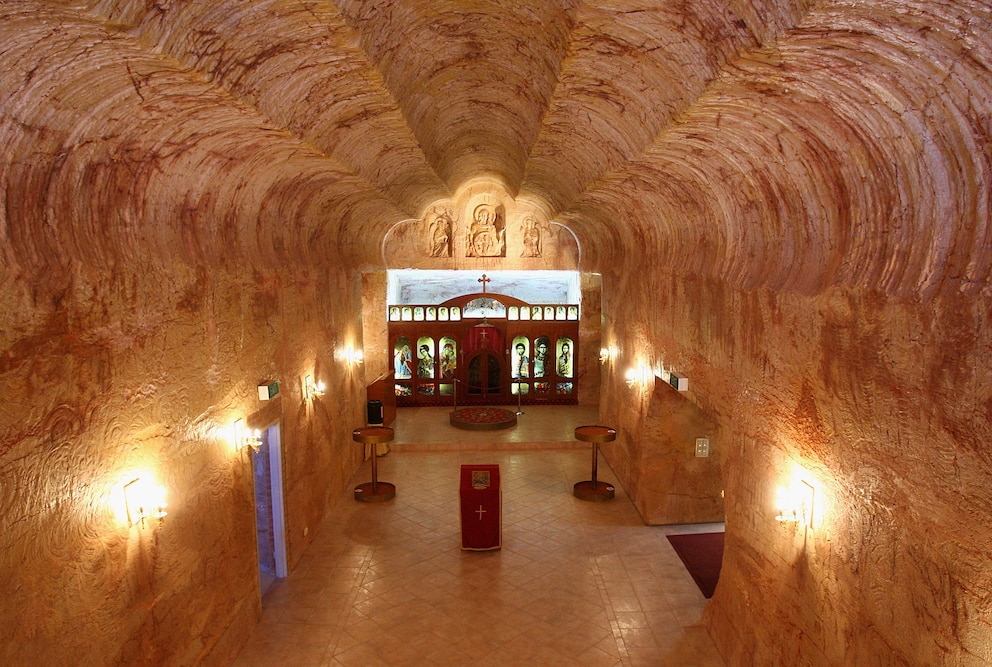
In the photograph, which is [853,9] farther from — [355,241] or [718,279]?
[355,241]

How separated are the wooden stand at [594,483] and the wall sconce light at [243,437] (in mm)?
5284

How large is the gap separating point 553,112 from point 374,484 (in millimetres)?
6969

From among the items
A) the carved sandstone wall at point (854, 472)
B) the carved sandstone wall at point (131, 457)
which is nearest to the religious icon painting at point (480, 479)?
the carved sandstone wall at point (131, 457)

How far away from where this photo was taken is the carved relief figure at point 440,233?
52.7 ft

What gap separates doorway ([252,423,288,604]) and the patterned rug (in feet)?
21.5

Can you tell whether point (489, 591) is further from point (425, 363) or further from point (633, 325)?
point (425, 363)

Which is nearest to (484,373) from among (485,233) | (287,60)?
(485,233)

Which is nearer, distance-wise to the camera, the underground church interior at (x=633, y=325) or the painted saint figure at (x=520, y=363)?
the underground church interior at (x=633, y=325)

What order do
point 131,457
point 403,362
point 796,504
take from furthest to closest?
1. point 403,362
2. point 796,504
3. point 131,457

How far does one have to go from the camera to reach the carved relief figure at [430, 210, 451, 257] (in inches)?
633

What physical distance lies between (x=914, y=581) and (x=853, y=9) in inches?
115

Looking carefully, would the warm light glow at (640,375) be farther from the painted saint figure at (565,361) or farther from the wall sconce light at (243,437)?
the painted saint figure at (565,361)

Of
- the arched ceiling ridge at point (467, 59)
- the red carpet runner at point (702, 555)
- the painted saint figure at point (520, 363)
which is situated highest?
the arched ceiling ridge at point (467, 59)

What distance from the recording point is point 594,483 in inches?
435
